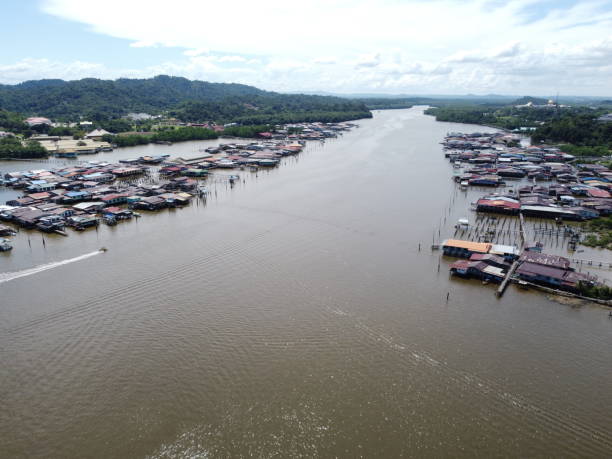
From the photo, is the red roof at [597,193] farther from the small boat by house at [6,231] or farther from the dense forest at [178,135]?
the dense forest at [178,135]

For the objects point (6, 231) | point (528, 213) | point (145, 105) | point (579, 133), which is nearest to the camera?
point (6, 231)

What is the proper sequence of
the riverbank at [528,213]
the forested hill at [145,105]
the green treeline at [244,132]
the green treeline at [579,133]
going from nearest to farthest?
the riverbank at [528,213] < the green treeline at [579,133] < the green treeline at [244,132] < the forested hill at [145,105]

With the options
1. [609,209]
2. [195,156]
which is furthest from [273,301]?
[195,156]

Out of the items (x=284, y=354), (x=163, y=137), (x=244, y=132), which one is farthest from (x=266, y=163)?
(x=284, y=354)

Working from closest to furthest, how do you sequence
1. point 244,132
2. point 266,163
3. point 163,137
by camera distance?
point 266,163
point 163,137
point 244,132

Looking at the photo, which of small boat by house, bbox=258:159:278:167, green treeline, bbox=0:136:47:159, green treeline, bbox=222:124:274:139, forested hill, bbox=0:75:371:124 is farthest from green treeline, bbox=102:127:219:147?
small boat by house, bbox=258:159:278:167

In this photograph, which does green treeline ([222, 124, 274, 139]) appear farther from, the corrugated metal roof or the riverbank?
the corrugated metal roof

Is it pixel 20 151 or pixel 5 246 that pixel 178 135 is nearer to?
pixel 20 151

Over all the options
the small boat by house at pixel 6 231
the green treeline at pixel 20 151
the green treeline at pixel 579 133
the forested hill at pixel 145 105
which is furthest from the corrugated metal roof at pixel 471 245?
the forested hill at pixel 145 105
